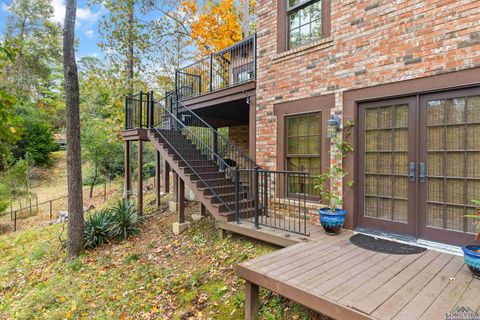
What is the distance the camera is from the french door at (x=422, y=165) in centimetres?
334

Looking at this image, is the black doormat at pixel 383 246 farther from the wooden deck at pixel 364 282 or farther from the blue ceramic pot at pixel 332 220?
the blue ceramic pot at pixel 332 220

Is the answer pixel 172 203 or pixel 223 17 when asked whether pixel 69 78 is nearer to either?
pixel 172 203

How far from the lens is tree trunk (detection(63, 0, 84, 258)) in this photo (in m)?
5.87

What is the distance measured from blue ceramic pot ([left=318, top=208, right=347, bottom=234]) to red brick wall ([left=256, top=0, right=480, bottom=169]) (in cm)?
161

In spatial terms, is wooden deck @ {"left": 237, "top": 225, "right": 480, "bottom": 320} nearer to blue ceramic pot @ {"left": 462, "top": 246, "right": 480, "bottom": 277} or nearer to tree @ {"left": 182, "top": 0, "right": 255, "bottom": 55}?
blue ceramic pot @ {"left": 462, "top": 246, "right": 480, "bottom": 277}

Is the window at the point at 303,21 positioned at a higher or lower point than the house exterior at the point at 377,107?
higher

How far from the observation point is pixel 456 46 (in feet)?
10.9

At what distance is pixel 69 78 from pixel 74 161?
6.08 ft

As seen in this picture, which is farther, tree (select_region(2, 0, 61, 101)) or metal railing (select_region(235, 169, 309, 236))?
tree (select_region(2, 0, 61, 101))

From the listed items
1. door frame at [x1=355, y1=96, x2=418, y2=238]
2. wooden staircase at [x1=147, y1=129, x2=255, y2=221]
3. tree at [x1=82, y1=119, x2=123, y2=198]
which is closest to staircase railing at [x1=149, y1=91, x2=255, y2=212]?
wooden staircase at [x1=147, y1=129, x2=255, y2=221]

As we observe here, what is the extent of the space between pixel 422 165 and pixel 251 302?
9.49 ft

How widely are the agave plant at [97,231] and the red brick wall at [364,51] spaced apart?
13.5 feet

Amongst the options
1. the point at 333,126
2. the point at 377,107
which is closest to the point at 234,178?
the point at 333,126

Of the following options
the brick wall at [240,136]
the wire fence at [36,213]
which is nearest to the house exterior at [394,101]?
the brick wall at [240,136]
